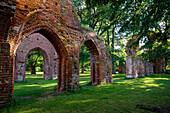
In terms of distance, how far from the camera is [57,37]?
6.21 m

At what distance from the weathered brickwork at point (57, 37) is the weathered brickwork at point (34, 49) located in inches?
321

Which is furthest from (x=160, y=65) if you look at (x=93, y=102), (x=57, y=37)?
(x=57, y=37)

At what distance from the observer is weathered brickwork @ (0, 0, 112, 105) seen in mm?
4172

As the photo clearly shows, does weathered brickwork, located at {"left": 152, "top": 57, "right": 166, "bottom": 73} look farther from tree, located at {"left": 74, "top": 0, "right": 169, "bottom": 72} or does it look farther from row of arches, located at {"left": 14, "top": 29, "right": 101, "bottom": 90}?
tree, located at {"left": 74, "top": 0, "right": 169, "bottom": 72}

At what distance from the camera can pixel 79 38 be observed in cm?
743

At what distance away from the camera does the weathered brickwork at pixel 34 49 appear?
41.3 feet

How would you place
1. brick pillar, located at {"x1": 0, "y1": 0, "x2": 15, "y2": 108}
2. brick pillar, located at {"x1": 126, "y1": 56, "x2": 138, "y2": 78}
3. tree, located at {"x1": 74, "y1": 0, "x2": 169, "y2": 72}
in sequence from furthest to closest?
1. brick pillar, located at {"x1": 126, "y1": 56, "x2": 138, "y2": 78}
2. brick pillar, located at {"x1": 0, "y1": 0, "x2": 15, "y2": 108}
3. tree, located at {"x1": 74, "y1": 0, "x2": 169, "y2": 72}

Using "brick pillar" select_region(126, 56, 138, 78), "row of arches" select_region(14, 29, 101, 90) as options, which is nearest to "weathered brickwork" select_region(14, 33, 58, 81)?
"row of arches" select_region(14, 29, 101, 90)

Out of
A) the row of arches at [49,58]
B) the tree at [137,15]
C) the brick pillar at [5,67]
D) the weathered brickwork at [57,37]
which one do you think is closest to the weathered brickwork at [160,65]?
the weathered brickwork at [57,37]

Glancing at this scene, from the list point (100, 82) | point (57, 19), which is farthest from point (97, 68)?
point (57, 19)

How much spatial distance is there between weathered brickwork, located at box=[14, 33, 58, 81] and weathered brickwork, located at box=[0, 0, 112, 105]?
815 centimetres

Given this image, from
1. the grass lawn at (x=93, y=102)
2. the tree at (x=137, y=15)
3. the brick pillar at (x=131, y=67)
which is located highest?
the tree at (x=137, y=15)

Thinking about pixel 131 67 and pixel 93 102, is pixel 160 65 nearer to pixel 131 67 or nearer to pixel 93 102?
pixel 131 67

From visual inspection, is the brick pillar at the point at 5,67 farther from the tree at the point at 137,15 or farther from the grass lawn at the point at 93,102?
the tree at the point at 137,15
